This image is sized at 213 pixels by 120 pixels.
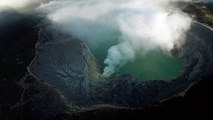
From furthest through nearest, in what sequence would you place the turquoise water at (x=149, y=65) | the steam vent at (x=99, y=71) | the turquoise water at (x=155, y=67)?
1. the turquoise water at (x=149, y=65)
2. the turquoise water at (x=155, y=67)
3. the steam vent at (x=99, y=71)

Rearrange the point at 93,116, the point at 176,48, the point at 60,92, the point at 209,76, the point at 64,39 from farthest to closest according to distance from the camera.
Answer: the point at 176,48 → the point at 64,39 → the point at 209,76 → the point at 60,92 → the point at 93,116

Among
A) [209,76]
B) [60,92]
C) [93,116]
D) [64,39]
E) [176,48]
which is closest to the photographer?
[93,116]

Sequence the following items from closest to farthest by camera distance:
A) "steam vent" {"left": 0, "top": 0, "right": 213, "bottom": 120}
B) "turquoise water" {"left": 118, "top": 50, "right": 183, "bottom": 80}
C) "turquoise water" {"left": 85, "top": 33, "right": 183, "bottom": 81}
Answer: "steam vent" {"left": 0, "top": 0, "right": 213, "bottom": 120} → "turquoise water" {"left": 118, "top": 50, "right": 183, "bottom": 80} → "turquoise water" {"left": 85, "top": 33, "right": 183, "bottom": 81}

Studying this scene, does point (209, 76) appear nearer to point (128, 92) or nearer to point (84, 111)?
point (128, 92)

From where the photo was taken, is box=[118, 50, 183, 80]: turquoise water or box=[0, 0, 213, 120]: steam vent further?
box=[118, 50, 183, 80]: turquoise water

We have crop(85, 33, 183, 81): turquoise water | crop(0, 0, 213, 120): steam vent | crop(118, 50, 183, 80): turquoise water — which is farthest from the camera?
crop(85, 33, 183, 81): turquoise water

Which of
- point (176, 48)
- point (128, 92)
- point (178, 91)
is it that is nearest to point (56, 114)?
point (128, 92)

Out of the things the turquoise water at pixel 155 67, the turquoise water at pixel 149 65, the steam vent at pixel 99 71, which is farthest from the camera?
the turquoise water at pixel 149 65

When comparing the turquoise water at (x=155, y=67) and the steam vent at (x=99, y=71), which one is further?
the turquoise water at (x=155, y=67)
